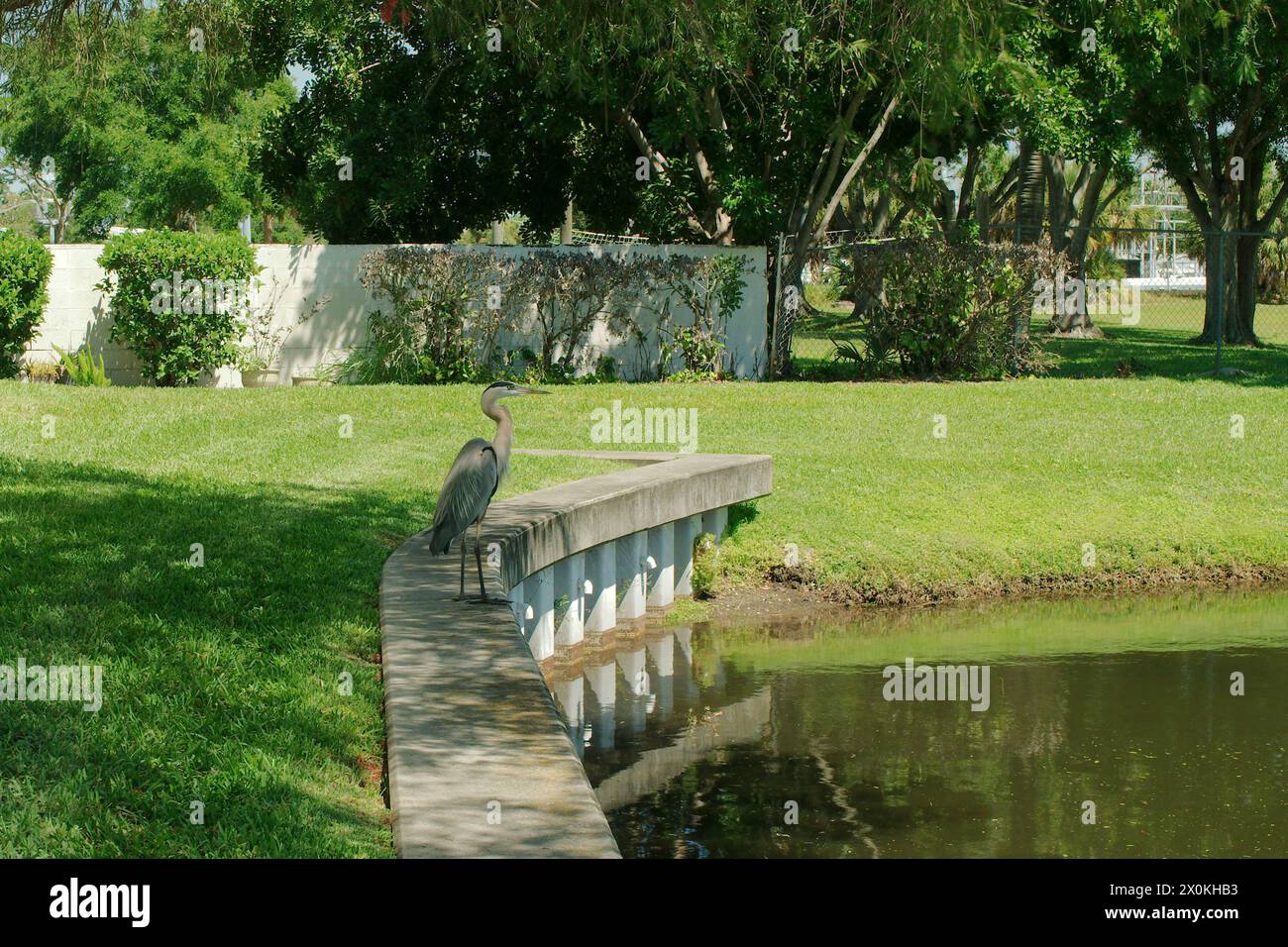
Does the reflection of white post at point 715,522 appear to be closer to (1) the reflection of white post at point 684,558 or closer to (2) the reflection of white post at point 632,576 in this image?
(1) the reflection of white post at point 684,558

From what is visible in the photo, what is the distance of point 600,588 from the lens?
11.8m

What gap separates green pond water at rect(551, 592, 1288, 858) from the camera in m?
7.67

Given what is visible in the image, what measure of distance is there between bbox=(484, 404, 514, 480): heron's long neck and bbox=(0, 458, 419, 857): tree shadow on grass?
1.12 m

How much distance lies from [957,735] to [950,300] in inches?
506

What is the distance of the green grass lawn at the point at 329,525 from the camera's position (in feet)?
18.4

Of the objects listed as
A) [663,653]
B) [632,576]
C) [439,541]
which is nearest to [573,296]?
[632,576]

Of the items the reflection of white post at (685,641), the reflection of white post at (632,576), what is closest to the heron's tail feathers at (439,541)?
the reflection of white post at (685,641)

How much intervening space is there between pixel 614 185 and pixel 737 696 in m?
14.8

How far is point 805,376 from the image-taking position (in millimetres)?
22281

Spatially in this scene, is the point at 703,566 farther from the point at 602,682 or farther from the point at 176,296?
the point at 176,296

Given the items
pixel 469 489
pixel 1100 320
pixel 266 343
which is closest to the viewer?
pixel 469 489

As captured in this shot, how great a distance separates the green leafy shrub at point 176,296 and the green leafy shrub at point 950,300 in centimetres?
891

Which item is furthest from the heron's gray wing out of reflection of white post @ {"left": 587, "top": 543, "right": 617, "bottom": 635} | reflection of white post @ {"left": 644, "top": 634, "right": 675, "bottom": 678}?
reflection of white post @ {"left": 587, "top": 543, "right": 617, "bottom": 635}
